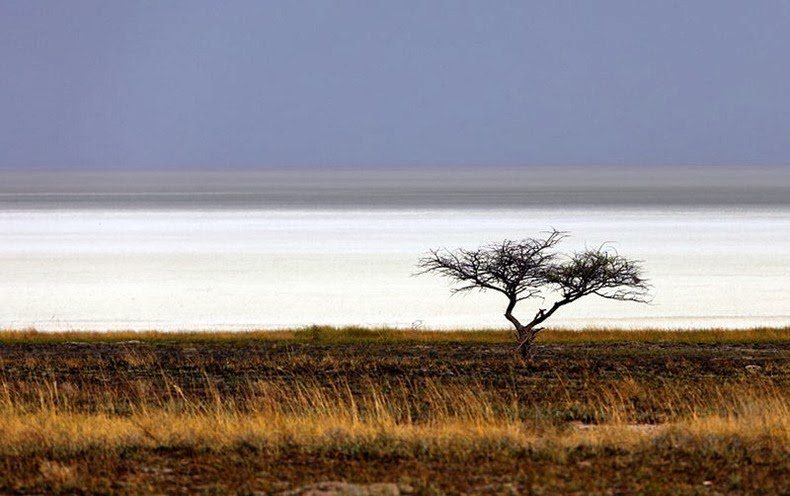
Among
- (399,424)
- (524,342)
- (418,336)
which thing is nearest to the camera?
(399,424)

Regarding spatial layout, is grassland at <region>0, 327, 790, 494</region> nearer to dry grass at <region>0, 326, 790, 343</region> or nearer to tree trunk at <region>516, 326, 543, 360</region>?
tree trunk at <region>516, 326, 543, 360</region>

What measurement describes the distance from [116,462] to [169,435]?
1.15 meters

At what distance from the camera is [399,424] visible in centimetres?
1399

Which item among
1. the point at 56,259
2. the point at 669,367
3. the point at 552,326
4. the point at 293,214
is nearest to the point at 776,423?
the point at 669,367

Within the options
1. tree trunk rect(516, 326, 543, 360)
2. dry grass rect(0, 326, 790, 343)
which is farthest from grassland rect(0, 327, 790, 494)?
dry grass rect(0, 326, 790, 343)

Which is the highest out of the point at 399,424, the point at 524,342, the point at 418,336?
the point at 418,336

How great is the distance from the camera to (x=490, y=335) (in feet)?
114

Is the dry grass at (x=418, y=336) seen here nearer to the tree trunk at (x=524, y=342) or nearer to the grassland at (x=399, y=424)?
the tree trunk at (x=524, y=342)

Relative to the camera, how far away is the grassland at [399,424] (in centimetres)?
1016

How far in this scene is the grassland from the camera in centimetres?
1016

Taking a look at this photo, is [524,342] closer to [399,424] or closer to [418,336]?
[418,336]

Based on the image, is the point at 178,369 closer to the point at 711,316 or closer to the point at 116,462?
the point at 116,462

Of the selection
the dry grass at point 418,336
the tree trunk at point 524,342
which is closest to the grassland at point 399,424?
the tree trunk at point 524,342

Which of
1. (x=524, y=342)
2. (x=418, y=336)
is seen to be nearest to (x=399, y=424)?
(x=524, y=342)
